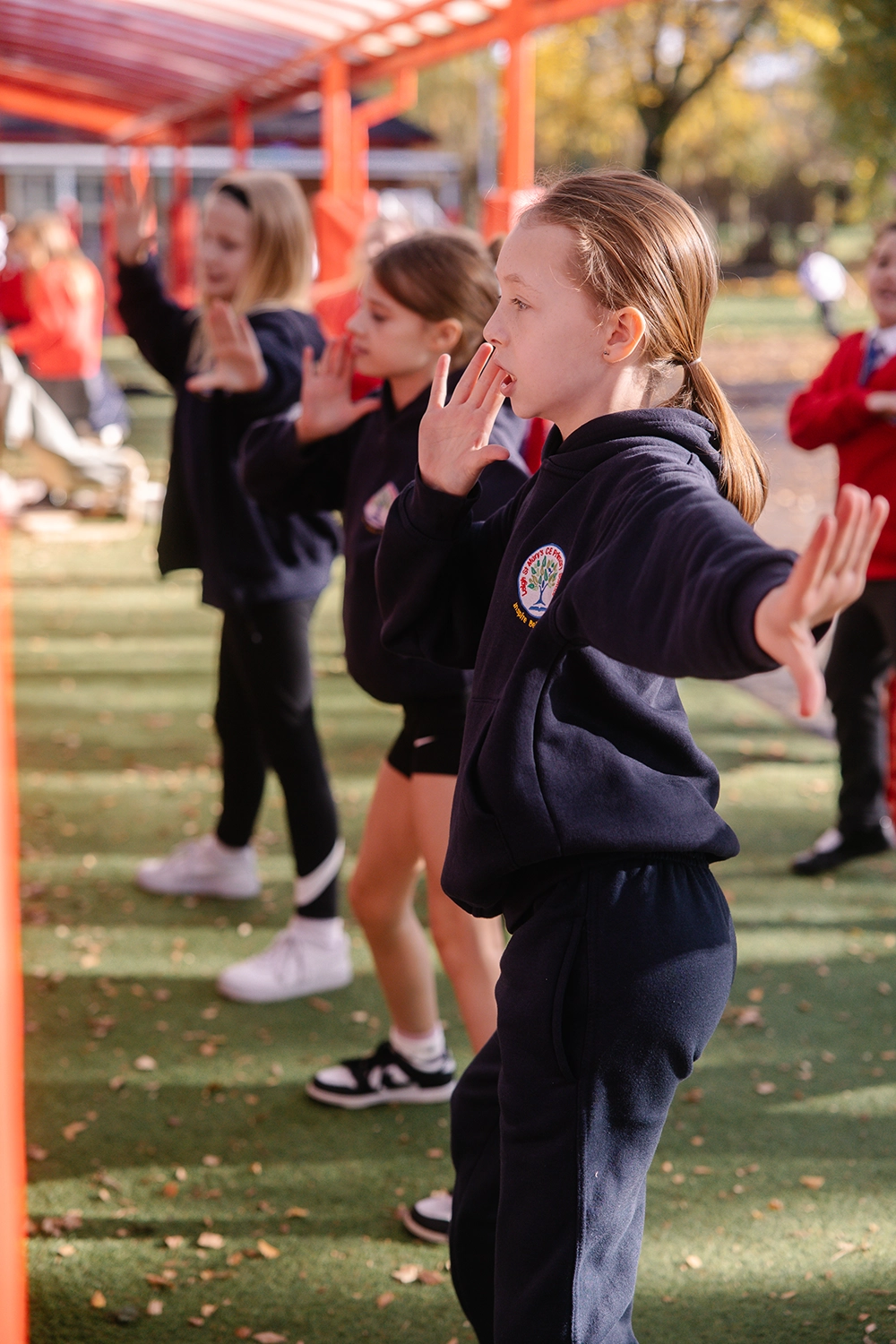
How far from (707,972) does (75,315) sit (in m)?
10.5

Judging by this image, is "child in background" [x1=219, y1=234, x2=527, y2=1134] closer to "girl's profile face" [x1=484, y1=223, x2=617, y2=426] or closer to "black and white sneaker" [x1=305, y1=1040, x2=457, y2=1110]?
"black and white sneaker" [x1=305, y1=1040, x2=457, y2=1110]

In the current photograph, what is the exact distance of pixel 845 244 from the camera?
52719 mm

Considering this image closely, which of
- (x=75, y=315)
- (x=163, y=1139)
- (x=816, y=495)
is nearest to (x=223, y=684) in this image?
(x=163, y=1139)

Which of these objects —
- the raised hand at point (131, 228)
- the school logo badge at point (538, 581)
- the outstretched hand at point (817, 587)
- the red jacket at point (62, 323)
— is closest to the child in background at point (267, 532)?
the raised hand at point (131, 228)

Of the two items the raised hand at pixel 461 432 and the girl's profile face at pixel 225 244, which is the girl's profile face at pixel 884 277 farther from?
the raised hand at pixel 461 432

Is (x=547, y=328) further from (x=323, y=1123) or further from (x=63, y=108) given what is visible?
(x=63, y=108)

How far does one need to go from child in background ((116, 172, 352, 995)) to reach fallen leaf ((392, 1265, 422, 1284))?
121 cm

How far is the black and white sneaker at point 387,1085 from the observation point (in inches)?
130

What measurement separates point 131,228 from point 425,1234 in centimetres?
304

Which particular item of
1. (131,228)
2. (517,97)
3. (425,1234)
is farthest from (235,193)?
(517,97)

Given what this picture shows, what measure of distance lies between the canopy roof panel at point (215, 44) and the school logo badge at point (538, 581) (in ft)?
18.1

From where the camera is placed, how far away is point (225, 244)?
12.4 feet

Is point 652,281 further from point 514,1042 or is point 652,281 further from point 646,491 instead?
point 514,1042

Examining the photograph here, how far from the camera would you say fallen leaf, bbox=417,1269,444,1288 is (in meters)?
2.68
